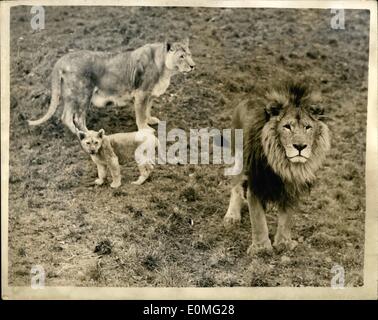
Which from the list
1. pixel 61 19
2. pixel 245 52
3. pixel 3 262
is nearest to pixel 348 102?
pixel 245 52

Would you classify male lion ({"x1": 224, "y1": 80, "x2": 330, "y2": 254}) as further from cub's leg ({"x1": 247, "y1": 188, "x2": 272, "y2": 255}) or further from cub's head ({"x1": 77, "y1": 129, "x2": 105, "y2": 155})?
cub's head ({"x1": 77, "y1": 129, "x2": 105, "y2": 155})

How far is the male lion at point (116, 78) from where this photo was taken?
14.9ft

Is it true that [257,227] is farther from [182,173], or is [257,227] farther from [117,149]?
[117,149]

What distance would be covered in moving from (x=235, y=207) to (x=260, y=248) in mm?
371

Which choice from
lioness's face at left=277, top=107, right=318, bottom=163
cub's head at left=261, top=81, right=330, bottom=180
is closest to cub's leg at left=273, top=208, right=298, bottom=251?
cub's head at left=261, top=81, right=330, bottom=180

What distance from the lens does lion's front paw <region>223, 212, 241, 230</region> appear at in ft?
14.7

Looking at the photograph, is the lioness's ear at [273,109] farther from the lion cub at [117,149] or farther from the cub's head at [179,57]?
Result: the lion cub at [117,149]

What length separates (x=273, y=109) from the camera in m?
4.43

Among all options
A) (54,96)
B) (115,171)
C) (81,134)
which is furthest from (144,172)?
(54,96)

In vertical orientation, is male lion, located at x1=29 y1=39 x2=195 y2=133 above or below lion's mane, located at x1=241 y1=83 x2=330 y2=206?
above

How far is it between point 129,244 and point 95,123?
99 cm

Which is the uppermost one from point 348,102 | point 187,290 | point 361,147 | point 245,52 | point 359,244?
point 245,52

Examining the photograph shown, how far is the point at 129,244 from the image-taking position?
443 cm

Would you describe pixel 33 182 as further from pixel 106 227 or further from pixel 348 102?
pixel 348 102
